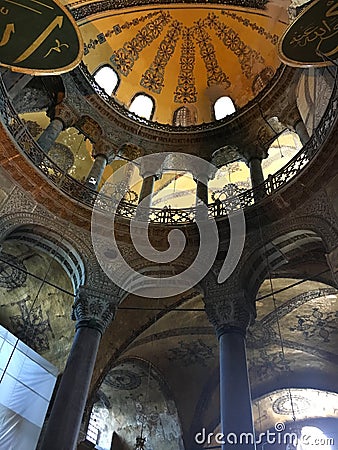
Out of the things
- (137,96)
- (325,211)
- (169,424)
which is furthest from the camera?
(137,96)

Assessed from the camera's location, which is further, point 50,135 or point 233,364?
point 50,135

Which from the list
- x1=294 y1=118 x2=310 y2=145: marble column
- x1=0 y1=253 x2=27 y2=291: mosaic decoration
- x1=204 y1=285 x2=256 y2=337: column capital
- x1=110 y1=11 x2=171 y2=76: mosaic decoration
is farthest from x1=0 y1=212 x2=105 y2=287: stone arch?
x1=110 y1=11 x2=171 y2=76: mosaic decoration

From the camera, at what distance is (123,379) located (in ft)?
40.9

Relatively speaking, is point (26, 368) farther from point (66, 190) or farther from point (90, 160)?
point (90, 160)

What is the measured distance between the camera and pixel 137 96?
14.5m

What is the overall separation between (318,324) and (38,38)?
9.24 metres

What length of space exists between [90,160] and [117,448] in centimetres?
855

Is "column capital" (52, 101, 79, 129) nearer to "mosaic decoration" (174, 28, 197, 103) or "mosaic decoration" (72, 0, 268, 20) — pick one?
"mosaic decoration" (72, 0, 268, 20)

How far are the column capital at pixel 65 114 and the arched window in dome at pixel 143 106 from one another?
269 centimetres

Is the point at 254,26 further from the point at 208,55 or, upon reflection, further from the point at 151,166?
the point at 151,166

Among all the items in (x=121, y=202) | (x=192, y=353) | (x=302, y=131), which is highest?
(x=302, y=131)

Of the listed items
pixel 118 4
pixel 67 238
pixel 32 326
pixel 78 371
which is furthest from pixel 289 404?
pixel 118 4

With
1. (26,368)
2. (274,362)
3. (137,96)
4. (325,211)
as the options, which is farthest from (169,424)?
(137,96)

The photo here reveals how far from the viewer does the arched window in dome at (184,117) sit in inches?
566
